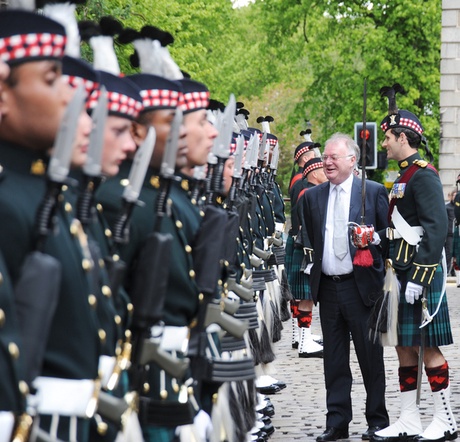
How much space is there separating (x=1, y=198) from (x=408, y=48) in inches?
1286

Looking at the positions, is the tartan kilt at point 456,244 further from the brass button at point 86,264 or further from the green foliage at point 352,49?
the brass button at point 86,264

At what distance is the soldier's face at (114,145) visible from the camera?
16.7 feet

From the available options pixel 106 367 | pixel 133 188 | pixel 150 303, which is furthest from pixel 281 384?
pixel 106 367

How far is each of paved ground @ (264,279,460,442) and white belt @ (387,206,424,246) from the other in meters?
1.39

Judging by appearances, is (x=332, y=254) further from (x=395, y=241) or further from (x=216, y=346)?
(x=216, y=346)

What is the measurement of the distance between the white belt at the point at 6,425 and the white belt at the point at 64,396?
369 millimetres

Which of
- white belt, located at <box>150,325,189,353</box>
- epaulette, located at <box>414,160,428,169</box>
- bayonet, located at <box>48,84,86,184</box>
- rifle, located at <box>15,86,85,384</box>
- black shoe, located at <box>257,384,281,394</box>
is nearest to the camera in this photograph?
rifle, located at <box>15,86,85,384</box>

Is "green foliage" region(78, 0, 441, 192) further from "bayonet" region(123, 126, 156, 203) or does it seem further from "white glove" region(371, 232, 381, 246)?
"bayonet" region(123, 126, 156, 203)

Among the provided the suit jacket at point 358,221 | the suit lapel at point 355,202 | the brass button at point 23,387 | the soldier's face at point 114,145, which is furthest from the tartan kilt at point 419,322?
the brass button at point 23,387

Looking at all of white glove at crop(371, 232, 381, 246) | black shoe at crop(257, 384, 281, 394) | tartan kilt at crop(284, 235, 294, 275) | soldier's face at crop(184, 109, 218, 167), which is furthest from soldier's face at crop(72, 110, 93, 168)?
tartan kilt at crop(284, 235, 294, 275)

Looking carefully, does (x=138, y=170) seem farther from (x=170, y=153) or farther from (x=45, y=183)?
(x=45, y=183)

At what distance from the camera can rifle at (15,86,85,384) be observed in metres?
3.79

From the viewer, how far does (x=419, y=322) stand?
31.2 ft

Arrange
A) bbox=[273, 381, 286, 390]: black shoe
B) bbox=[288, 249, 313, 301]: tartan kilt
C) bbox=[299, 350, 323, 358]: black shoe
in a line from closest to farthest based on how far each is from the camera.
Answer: bbox=[273, 381, 286, 390]: black shoe, bbox=[288, 249, 313, 301]: tartan kilt, bbox=[299, 350, 323, 358]: black shoe
